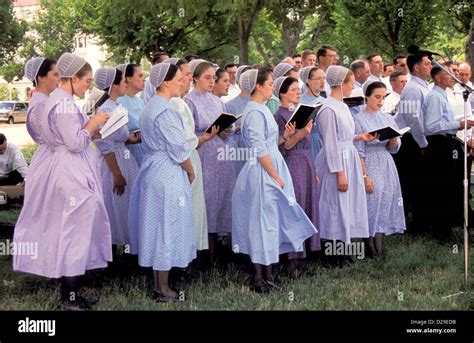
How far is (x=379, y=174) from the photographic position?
7.31m

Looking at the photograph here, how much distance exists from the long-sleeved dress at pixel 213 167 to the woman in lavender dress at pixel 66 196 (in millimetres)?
1425

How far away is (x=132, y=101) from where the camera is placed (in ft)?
23.2

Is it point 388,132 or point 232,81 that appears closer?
point 388,132

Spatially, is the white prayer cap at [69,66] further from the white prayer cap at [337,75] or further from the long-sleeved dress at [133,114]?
the white prayer cap at [337,75]

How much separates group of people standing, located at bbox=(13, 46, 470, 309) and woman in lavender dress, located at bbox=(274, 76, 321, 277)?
0.04ft

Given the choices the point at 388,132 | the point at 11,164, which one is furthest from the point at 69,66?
the point at 11,164

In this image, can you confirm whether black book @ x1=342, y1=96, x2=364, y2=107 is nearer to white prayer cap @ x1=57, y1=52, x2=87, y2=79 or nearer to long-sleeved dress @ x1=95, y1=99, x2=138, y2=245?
long-sleeved dress @ x1=95, y1=99, x2=138, y2=245

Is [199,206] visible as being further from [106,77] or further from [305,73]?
[305,73]

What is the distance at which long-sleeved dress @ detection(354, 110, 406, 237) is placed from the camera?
285 inches

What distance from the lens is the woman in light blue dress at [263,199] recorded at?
19.7ft

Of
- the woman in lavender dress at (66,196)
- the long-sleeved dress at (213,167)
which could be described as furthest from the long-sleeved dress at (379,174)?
the woman in lavender dress at (66,196)

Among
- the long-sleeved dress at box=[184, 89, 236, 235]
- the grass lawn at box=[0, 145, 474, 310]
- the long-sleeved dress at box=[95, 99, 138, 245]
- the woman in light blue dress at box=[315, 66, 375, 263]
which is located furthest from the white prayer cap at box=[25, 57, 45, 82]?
Answer: the woman in light blue dress at box=[315, 66, 375, 263]

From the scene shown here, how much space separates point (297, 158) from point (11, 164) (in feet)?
14.4

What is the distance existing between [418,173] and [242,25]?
30.1 ft
